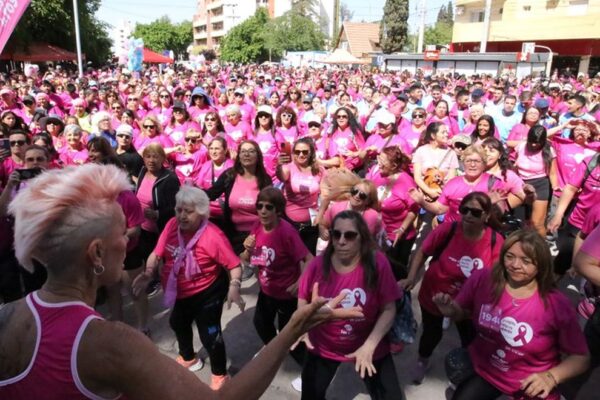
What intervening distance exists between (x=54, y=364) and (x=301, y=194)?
12.5 ft

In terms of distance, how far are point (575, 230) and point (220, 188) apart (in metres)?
3.68

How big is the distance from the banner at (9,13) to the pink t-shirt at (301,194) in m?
3.71

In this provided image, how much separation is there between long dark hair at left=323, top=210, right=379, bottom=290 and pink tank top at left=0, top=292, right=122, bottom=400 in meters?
1.75

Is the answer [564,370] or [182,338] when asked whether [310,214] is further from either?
[564,370]

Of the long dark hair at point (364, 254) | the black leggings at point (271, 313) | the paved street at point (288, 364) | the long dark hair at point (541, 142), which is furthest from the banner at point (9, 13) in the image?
the long dark hair at point (541, 142)

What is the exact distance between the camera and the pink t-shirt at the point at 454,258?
10.8 ft

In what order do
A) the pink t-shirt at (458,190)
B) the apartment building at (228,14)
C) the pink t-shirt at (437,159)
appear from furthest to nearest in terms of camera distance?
the apartment building at (228,14) < the pink t-shirt at (437,159) < the pink t-shirt at (458,190)

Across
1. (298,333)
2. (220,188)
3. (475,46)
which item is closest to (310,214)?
(220,188)

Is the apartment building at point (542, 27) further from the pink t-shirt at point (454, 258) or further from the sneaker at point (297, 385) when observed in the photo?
the sneaker at point (297, 385)

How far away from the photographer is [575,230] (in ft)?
15.5

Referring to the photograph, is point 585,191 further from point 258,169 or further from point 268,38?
point 268,38

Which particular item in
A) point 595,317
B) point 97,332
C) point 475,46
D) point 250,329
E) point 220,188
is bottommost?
point 250,329

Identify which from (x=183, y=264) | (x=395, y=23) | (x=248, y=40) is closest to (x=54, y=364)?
(x=183, y=264)

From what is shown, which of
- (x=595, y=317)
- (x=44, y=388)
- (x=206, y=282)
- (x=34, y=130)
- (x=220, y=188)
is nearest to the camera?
(x=44, y=388)
